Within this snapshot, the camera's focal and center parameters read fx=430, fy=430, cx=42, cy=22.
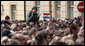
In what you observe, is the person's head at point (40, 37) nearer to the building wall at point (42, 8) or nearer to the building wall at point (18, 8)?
the building wall at point (42, 8)

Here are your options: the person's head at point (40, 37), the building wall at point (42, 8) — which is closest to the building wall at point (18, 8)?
the building wall at point (42, 8)

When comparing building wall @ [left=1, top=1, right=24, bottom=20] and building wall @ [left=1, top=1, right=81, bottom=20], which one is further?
building wall @ [left=1, top=1, right=24, bottom=20]

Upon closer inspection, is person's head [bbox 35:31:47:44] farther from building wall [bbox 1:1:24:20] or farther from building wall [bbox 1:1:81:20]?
building wall [bbox 1:1:24:20]

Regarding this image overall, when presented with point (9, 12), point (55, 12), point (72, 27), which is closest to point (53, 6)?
point (55, 12)

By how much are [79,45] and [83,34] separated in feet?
7.69

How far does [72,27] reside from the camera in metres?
11.7

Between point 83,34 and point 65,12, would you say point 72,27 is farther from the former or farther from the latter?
point 65,12

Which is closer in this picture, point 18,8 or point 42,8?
point 42,8

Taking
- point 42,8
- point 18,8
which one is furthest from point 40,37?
point 18,8

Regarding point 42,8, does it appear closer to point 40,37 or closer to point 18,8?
point 18,8

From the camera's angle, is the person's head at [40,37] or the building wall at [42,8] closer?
the person's head at [40,37]

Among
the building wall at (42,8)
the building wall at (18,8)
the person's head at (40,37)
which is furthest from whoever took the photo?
the building wall at (18,8)

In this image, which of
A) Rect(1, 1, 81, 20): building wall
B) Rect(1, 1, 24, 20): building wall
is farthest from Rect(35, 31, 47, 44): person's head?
Rect(1, 1, 24, 20): building wall

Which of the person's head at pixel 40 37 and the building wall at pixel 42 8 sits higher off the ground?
the building wall at pixel 42 8
